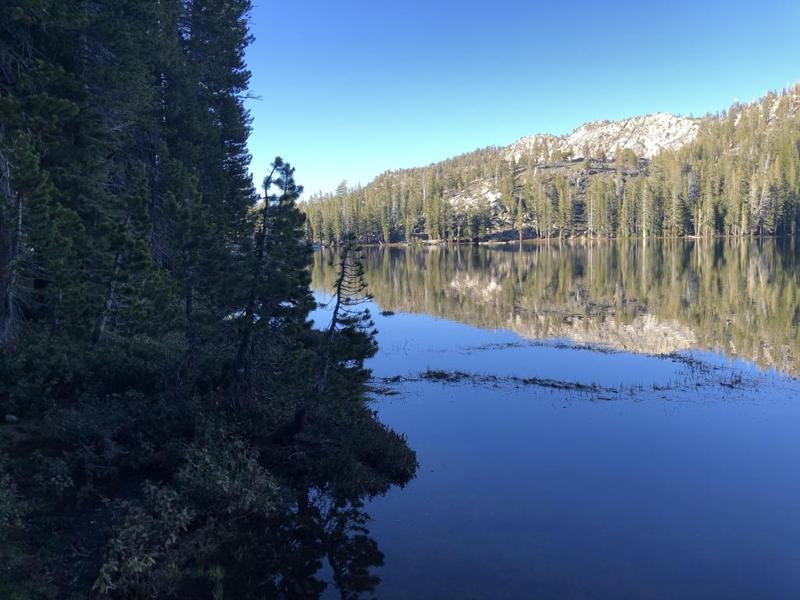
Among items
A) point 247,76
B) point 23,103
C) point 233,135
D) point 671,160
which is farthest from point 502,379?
point 671,160

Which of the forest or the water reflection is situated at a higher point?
the forest

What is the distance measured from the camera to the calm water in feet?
35.1

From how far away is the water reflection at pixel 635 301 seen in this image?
31.4 meters

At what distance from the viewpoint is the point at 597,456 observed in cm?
1622

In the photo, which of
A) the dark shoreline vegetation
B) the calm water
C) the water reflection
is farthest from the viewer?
the water reflection

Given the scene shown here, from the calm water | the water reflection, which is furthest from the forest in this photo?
the calm water

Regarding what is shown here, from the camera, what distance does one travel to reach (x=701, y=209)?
143m

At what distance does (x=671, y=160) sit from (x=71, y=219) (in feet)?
673

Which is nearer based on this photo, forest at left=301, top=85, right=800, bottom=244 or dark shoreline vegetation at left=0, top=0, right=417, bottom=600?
dark shoreline vegetation at left=0, top=0, right=417, bottom=600

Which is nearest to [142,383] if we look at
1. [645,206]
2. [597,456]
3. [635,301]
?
[597,456]

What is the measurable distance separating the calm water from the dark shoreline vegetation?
165 cm

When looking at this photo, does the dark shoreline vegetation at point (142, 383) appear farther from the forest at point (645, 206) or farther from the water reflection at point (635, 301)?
the forest at point (645, 206)

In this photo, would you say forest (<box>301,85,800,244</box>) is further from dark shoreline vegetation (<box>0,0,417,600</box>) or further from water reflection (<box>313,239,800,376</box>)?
dark shoreline vegetation (<box>0,0,417,600</box>)

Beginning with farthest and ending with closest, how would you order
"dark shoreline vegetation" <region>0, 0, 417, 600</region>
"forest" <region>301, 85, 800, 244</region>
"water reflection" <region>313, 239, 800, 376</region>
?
"forest" <region>301, 85, 800, 244</region>, "water reflection" <region>313, 239, 800, 376</region>, "dark shoreline vegetation" <region>0, 0, 417, 600</region>
